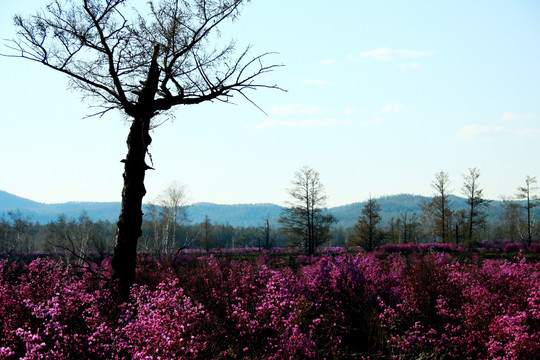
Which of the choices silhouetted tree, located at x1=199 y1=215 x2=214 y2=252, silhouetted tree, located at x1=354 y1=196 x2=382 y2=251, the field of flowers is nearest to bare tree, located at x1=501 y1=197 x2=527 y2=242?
silhouetted tree, located at x1=354 y1=196 x2=382 y2=251

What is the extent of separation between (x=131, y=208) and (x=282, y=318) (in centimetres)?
331

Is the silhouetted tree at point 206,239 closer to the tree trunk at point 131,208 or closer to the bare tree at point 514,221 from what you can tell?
the bare tree at point 514,221

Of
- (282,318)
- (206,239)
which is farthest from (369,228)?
(282,318)

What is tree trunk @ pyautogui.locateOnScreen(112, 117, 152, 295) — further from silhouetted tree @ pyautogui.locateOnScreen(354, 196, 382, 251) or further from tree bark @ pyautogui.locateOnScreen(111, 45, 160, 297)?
silhouetted tree @ pyautogui.locateOnScreen(354, 196, 382, 251)

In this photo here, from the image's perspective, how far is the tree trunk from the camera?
6.28m

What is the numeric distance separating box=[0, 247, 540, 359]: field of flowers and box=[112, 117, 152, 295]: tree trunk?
55 cm

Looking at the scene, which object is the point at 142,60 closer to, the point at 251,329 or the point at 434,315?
the point at 251,329

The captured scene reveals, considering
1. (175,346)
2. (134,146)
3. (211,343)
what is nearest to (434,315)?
(211,343)

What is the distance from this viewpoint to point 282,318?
424 centimetres

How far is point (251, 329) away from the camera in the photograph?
4.22 metres

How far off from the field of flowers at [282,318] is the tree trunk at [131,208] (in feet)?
1.80

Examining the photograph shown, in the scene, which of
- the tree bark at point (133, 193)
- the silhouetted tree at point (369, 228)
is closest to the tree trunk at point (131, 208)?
the tree bark at point (133, 193)

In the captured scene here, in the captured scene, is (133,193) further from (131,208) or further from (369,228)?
(369,228)

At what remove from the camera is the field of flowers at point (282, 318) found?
3842mm
